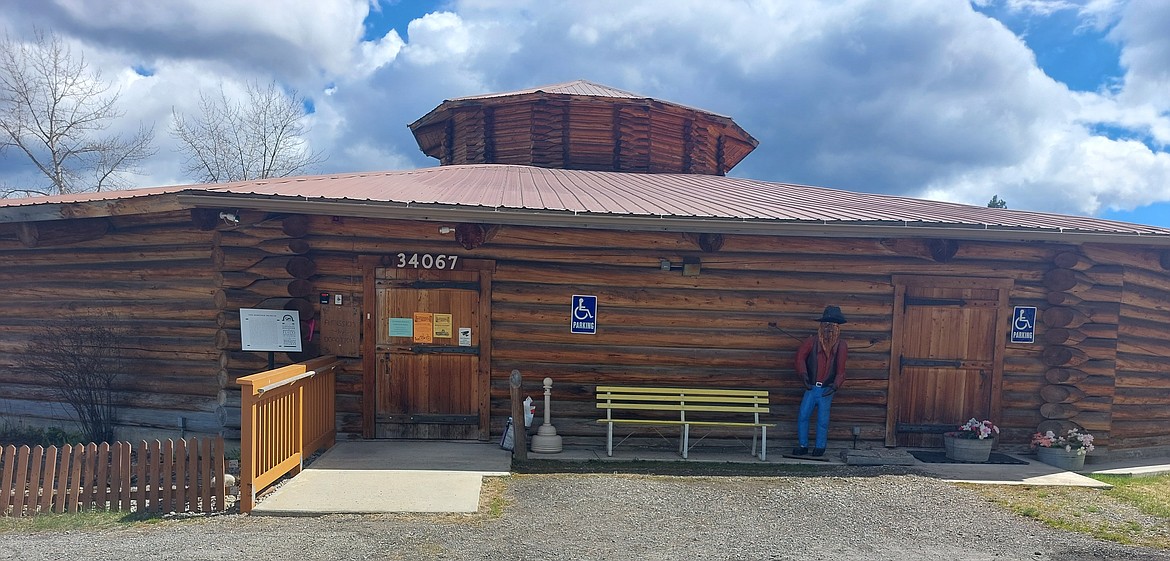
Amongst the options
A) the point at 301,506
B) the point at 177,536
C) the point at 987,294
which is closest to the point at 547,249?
the point at 301,506

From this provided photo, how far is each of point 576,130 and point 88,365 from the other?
27.9 feet

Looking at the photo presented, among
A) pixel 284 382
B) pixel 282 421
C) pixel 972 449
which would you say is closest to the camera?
pixel 284 382

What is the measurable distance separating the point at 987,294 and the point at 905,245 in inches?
51.5

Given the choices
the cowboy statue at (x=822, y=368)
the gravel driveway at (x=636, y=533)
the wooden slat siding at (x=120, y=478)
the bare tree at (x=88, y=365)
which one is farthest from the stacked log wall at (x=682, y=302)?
the bare tree at (x=88, y=365)

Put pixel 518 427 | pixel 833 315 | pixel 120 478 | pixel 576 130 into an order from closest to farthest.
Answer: pixel 120 478, pixel 518 427, pixel 833 315, pixel 576 130

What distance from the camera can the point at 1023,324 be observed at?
7.47 m

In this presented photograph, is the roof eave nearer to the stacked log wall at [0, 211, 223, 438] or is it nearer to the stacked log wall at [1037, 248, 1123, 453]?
the stacked log wall at [1037, 248, 1123, 453]

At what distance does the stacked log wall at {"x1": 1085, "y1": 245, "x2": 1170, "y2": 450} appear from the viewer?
25.2ft

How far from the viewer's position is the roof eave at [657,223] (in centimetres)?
622

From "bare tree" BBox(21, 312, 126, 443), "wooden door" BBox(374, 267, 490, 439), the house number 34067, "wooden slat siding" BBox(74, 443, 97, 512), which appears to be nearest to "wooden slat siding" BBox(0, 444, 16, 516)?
"wooden slat siding" BBox(74, 443, 97, 512)

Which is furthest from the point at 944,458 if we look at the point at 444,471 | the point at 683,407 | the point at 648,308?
the point at 444,471

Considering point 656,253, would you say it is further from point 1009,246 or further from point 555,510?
point 1009,246

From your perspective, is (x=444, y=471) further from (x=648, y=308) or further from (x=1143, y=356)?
(x=1143, y=356)

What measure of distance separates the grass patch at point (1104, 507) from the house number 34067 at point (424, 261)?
6.34 m
